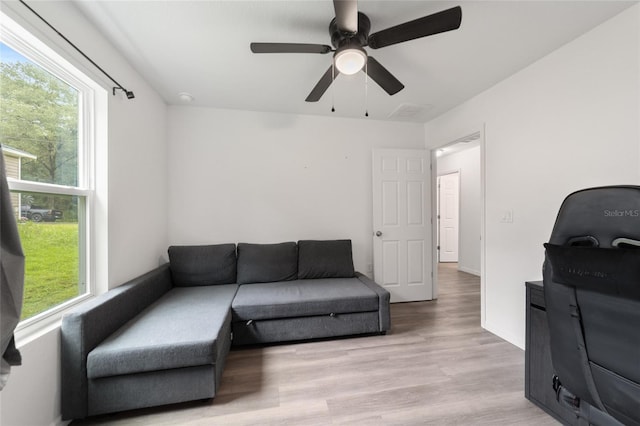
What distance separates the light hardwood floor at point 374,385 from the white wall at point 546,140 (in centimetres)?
65

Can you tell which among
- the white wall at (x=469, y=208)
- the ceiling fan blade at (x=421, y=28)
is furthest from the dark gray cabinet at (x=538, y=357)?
the white wall at (x=469, y=208)

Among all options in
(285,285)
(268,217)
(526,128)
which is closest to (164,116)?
(268,217)

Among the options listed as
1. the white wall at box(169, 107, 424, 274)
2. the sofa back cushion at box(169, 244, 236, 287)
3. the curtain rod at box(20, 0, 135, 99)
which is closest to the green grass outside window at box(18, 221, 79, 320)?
the sofa back cushion at box(169, 244, 236, 287)

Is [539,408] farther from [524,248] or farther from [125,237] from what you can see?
[125,237]

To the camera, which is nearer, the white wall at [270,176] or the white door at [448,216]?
the white wall at [270,176]

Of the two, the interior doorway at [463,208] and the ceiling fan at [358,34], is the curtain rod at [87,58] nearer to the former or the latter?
the ceiling fan at [358,34]

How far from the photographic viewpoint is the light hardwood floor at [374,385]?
1.49 metres

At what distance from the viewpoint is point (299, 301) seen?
232 cm

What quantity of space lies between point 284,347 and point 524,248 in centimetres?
235

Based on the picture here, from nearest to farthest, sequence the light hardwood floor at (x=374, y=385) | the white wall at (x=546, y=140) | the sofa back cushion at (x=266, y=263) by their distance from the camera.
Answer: the light hardwood floor at (x=374, y=385), the white wall at (x=546, y=140), the sofa back cushion at (x=266, y=263)

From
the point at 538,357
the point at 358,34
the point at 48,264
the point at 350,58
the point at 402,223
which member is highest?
the point at 358,34

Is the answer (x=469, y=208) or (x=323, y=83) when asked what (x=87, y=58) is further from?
(x=469, y=208)

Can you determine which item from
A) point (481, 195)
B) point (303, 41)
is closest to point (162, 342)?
point (303, 41)

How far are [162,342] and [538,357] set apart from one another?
2389mm
